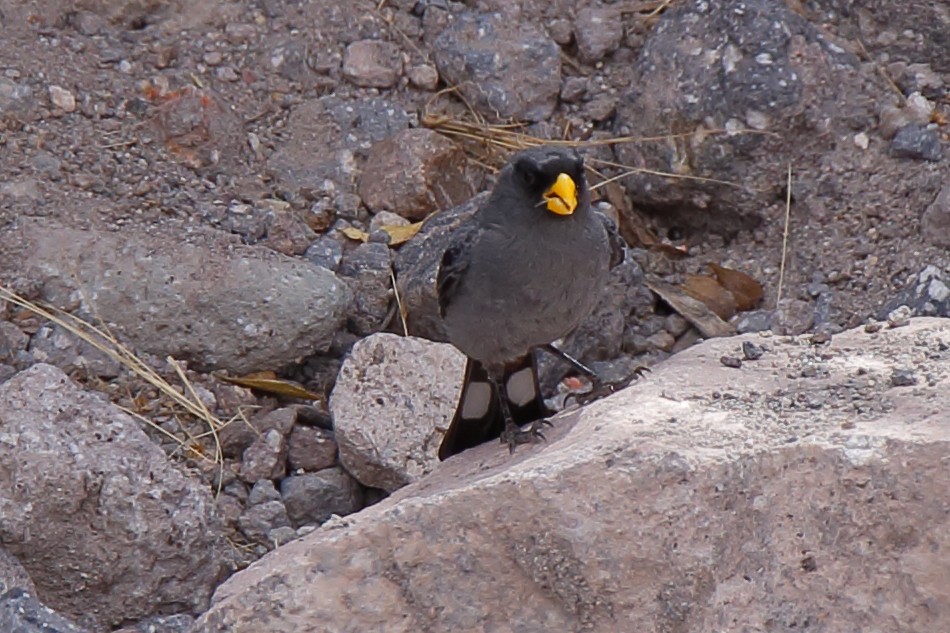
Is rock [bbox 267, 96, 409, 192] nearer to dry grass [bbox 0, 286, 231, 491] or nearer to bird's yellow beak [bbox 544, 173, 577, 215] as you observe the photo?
dry grass [bbox 0, 286, 231, 491]

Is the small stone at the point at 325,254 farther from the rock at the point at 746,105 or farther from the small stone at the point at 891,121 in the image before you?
the small stone at the point at 891,121

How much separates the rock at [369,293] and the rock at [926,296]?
1.81 m

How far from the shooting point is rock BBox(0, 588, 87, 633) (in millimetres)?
3904

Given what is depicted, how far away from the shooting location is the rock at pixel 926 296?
5.46 metres

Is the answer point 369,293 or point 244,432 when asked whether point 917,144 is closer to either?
point 369,293

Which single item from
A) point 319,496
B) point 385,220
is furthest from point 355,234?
point 319,496

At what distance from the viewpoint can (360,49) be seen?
A: 21.9 ft

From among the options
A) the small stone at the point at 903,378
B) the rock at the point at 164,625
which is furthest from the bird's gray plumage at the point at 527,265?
the rock at the point at 164,625

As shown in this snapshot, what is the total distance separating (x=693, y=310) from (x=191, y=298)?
1901 millimetres

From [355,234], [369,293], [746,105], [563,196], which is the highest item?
[563,196]

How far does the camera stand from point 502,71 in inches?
264

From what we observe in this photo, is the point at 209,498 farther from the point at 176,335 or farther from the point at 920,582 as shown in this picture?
the point at 920,582

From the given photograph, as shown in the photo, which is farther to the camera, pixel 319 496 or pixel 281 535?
pixel 319 496

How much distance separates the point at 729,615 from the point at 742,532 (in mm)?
176
